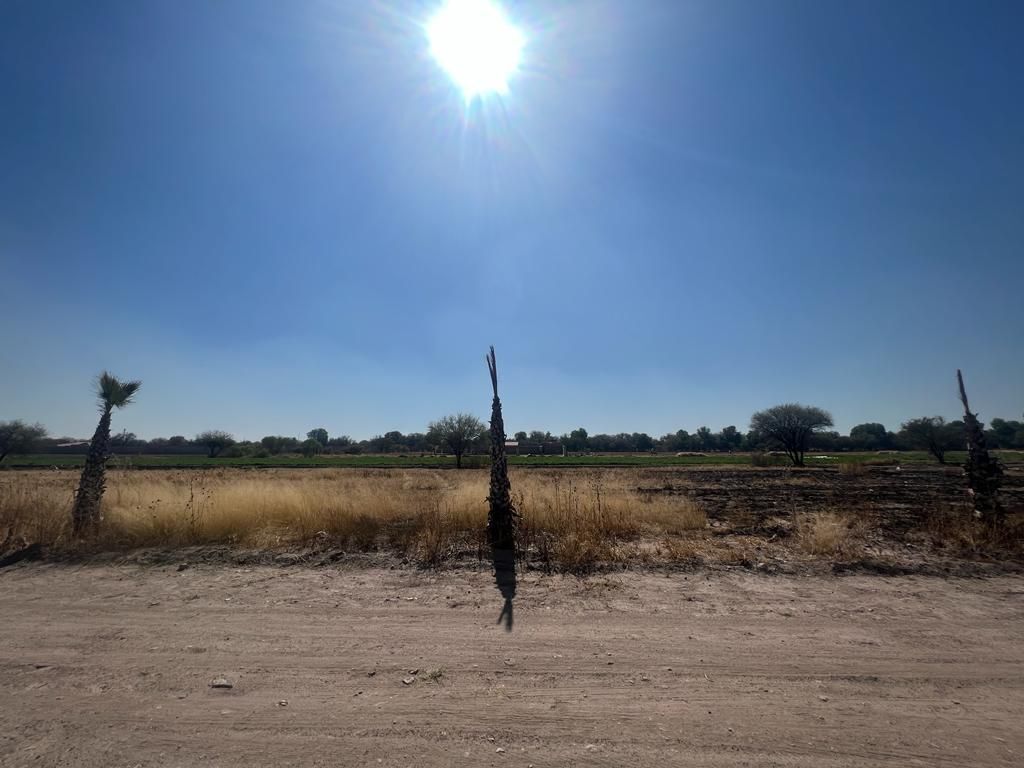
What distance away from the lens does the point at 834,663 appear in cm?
368

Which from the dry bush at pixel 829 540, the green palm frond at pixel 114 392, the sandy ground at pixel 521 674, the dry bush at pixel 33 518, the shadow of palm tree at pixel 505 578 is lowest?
the sandy ground at pixel 521 674

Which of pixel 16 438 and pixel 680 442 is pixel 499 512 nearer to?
pixel 16 438

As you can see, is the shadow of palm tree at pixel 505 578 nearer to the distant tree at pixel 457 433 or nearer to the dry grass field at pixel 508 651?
the dry grass field at pixel 508 651

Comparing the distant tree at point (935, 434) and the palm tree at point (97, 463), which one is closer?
the palm tree at point (97, 463)

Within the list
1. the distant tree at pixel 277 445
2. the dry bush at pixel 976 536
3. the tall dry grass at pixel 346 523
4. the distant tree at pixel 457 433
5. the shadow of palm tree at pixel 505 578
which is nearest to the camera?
the shadow of palm tree at pixel 505 578

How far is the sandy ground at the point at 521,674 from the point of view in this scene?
8.93 feet

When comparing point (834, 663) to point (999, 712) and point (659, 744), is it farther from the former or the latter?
point (659, 744)

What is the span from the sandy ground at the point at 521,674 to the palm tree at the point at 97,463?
325 centimetres

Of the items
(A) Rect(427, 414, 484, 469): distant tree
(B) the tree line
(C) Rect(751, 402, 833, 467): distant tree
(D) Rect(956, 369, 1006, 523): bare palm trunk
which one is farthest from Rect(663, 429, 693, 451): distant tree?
(D) Rect(956, 369, 1006, 523): bare palm trunk

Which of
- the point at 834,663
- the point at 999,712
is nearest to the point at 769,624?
the point at 834,663

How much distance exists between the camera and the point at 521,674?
3.54 m

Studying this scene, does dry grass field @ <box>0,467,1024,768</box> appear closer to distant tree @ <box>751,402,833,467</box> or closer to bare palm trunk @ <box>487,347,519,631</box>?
bare palm trunk @ <box>487,347,519,631</box>

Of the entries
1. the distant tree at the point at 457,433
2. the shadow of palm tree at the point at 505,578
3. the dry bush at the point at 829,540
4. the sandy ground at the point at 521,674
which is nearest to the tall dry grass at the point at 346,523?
the shadow of palm tree at the point at 505,578

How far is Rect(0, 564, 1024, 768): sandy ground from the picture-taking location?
272cm
